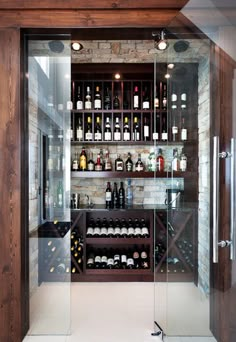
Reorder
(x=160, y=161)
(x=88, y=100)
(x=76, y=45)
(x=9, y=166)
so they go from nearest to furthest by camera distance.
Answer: (x=9, y=166)
(x=76, y=45)
(x=160, y=161)
(x=88, y=100)

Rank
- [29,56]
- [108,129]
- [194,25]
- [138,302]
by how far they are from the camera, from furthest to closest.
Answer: [108,129] → [138,302] → [29,56] → [194,25]

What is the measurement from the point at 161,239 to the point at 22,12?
2.31 metres

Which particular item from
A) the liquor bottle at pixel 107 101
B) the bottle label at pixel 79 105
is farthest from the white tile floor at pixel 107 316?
the liquor bottle at pixel 107 101

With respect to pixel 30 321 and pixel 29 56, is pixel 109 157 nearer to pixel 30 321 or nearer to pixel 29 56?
pixel 29 56

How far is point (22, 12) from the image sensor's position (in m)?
1.98

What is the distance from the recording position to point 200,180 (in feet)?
7.78

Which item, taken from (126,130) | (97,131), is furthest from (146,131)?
(97,131)

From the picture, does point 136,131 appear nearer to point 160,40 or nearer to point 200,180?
point 200,180

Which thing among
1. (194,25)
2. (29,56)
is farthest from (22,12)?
(194,25)

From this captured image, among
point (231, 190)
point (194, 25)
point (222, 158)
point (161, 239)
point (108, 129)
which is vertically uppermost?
point (194, 25)

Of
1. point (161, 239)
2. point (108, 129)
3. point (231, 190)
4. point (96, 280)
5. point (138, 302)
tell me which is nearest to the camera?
point (231, 190)

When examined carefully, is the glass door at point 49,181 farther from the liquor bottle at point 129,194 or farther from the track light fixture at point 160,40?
the liquor bottle at point 129,194

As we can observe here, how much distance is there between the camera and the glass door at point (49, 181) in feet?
7.36

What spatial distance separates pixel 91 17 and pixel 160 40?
1.67 feet
